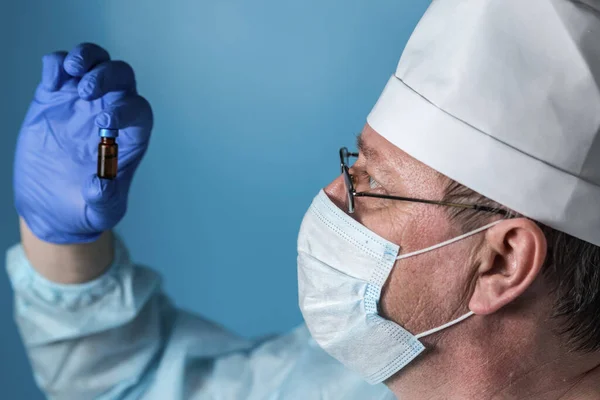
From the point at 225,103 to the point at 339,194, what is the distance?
127cm

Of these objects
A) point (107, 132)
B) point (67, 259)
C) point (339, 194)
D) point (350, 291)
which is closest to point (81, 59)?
point (107, 132)

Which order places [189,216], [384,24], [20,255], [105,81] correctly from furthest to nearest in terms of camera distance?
1. [189,216]
2. [384,24]
3. [20,255]
4. [105,81]

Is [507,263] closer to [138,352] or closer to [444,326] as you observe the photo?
[444,326]

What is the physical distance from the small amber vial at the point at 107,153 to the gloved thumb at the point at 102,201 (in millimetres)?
30

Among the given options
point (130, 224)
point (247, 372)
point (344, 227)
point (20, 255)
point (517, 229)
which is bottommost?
point (130, 224)

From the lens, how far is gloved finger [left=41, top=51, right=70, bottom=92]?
172 centimetres

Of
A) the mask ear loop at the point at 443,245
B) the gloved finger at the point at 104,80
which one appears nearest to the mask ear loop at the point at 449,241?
the mask ear loop at the point at 443,245

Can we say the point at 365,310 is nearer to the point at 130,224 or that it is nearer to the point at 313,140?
the point at 313,140

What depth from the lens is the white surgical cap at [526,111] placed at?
129cm

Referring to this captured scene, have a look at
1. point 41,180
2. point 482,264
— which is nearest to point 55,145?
point 41,180

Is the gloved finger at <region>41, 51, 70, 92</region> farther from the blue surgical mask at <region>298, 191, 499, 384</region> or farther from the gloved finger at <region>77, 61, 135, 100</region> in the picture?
the blue surgical mask at <region>298, 191, 499, 384</region>

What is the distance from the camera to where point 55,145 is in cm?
179

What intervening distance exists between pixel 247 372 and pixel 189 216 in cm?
101

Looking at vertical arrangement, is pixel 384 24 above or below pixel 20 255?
above
